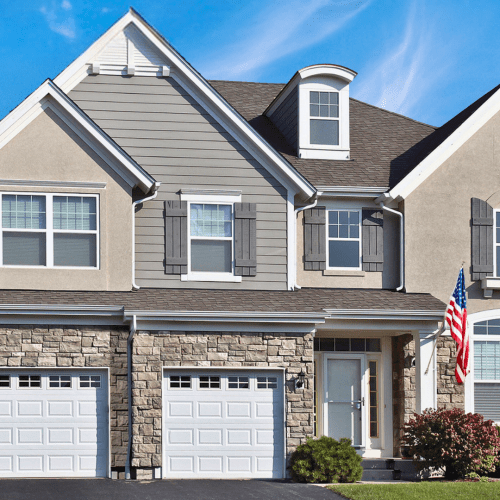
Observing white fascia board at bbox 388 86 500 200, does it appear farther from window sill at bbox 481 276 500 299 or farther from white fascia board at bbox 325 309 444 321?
white fascia board at bbox 325 309 444 321

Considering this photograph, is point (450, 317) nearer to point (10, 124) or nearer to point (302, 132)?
point (302, 132)

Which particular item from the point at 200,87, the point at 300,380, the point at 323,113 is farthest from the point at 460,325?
the point at 200,87

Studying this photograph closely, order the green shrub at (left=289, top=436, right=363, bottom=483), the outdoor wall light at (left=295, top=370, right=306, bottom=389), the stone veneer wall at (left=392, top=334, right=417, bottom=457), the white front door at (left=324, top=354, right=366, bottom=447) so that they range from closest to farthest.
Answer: the green shrub at (left=289, top=436, right=363, bottom=483)
the outdoor wall light at (left=295, top=370, right=306, bottom=389)
the stone veneer wall at (left=392, top=334, right=417, bottom=457)
the white front door at (left=324, top=354, right=366, bottom=447)

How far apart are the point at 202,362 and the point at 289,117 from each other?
6914 millimetres

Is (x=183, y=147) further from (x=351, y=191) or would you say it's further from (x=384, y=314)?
(x=384, y=314)

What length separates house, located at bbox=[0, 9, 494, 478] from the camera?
14.9 metres

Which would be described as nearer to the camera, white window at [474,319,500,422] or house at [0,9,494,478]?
house at [0,9,494,478]

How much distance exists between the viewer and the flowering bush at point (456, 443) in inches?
586

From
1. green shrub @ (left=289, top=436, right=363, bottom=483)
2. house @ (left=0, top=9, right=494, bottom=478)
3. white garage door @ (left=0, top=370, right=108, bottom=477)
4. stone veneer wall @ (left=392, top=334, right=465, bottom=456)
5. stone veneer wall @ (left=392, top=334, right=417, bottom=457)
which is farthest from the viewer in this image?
stone veneer wall @ (left=392, top=334, right=417, bottom=457)

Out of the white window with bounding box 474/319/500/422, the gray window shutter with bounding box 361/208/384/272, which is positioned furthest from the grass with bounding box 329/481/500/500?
the gray window shutter with bounding box 361/208/384/272

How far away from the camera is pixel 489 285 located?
17.1 meters

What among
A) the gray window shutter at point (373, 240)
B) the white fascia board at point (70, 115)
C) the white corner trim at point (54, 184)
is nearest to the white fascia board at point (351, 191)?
the gray window shutter at point (373, 240)

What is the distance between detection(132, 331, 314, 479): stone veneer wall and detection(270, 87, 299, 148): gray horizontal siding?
5570mm

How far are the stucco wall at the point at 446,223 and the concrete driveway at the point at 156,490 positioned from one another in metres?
5.68
